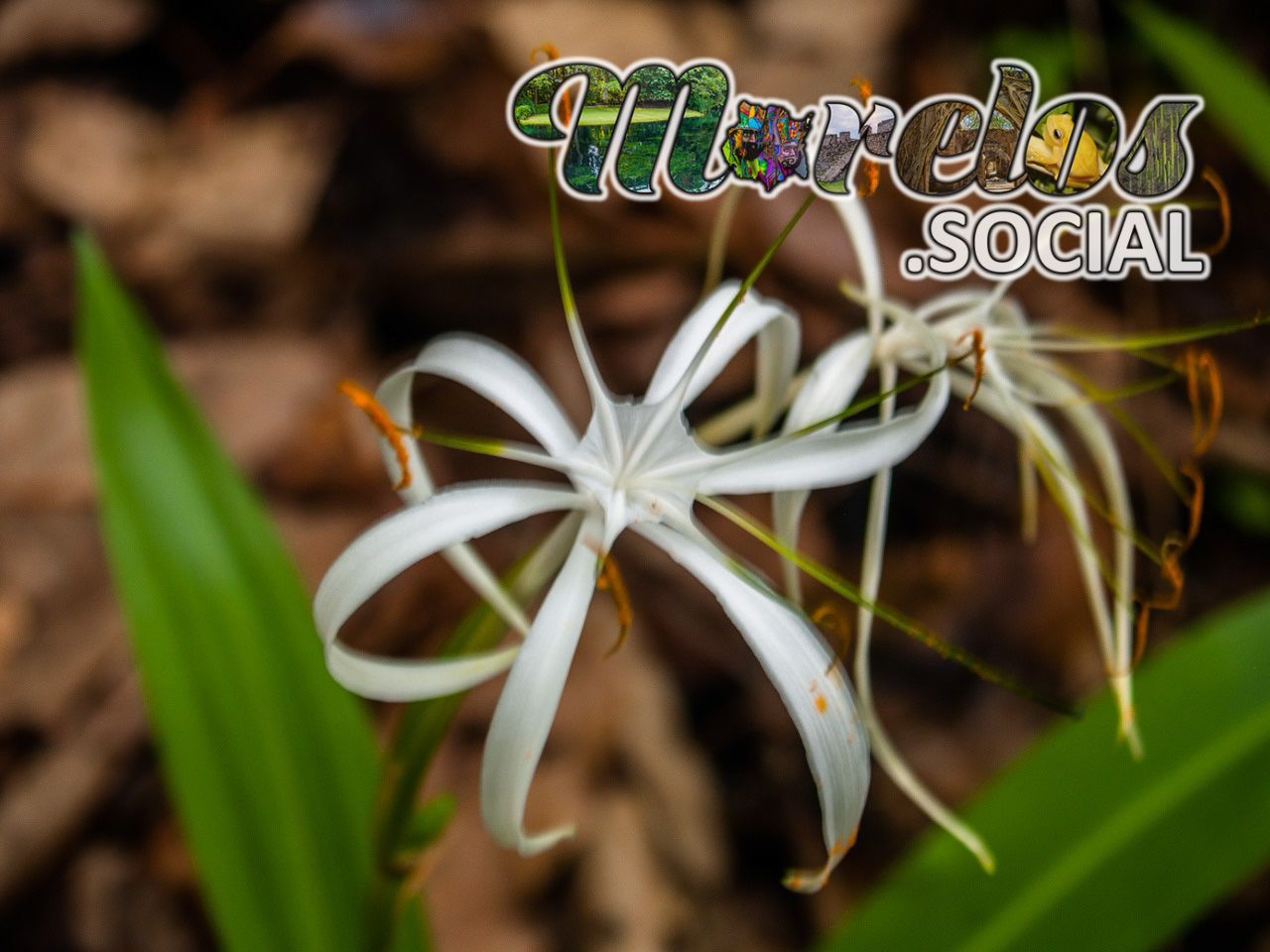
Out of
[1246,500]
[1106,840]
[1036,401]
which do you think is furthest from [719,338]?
[1246,500]

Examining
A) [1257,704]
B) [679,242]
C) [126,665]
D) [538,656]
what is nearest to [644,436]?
[538,656]

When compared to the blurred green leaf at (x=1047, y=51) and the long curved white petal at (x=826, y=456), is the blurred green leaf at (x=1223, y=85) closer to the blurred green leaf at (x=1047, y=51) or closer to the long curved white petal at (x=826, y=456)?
the blurred green leaf at (x=1047, y=51)

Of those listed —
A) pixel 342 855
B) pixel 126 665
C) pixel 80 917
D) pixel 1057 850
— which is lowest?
pixel 80 917

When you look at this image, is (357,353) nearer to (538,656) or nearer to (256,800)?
(256,800)

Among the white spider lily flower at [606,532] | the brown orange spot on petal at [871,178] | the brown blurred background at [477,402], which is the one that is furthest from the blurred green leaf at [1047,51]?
the white spider lily flower at [606,532]

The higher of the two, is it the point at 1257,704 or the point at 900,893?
the point at 1257,704

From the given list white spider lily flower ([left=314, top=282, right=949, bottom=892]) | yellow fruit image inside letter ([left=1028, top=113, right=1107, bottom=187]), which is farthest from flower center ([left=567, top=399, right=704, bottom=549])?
yellow fruit image inside letter ([left=1028, top=113, right=1107, bottom=187])

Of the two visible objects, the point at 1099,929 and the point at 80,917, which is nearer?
the point at 1099,929
